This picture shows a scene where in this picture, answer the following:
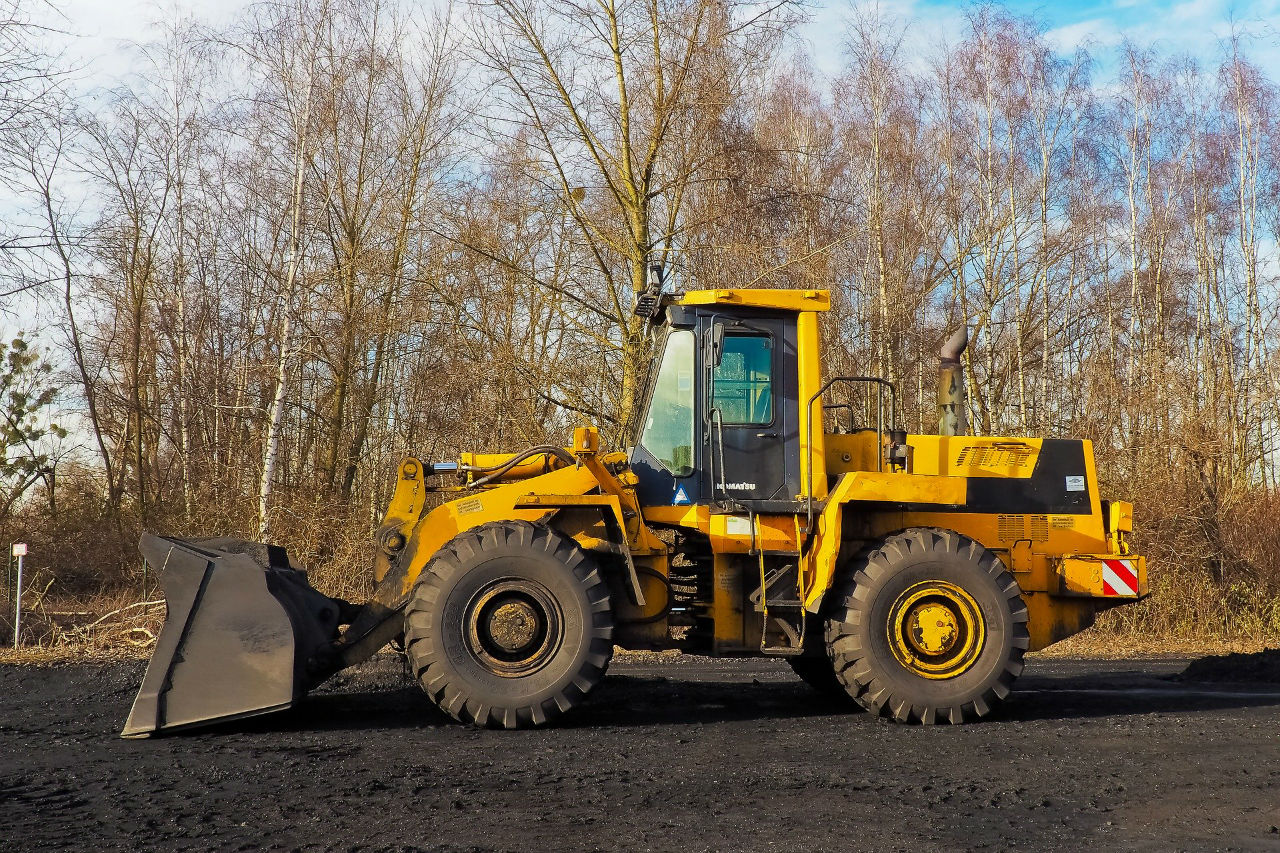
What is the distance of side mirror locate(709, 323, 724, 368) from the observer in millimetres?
7223

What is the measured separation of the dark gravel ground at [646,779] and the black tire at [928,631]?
0.24 m

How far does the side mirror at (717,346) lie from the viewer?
7.22 meters

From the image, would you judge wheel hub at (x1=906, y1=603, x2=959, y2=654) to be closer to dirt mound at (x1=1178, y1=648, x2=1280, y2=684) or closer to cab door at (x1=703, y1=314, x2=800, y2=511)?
cab door at (x1=703, y1=314, x2=800, y2=511)

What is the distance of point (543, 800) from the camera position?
4.75m

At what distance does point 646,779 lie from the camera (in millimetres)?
5184

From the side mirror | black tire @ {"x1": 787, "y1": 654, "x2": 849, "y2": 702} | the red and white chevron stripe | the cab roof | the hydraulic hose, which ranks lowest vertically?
black tire @ {"x1": 787, "y1": 654, "x2": 849, "y2": 702}

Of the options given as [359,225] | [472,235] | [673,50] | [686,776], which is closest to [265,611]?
[686,776]

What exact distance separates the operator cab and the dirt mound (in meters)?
4.94

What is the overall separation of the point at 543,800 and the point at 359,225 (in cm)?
1382

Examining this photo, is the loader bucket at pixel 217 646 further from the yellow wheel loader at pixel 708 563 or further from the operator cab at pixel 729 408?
the operator cab at pixel 729 408

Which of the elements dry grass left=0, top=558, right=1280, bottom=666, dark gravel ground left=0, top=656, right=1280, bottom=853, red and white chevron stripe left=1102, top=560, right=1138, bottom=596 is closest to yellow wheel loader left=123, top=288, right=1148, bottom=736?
red and white chevron stripe left=1102, top=560, right=1138, bottom=596

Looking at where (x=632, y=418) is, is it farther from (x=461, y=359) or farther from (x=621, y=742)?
(x=461, y=359)

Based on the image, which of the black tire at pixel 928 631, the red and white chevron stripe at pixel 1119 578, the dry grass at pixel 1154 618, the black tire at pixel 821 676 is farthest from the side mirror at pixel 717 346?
the dry grass at pixel 1154 618

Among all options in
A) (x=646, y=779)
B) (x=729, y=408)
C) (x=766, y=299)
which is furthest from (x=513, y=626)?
(x=766, y=299)
